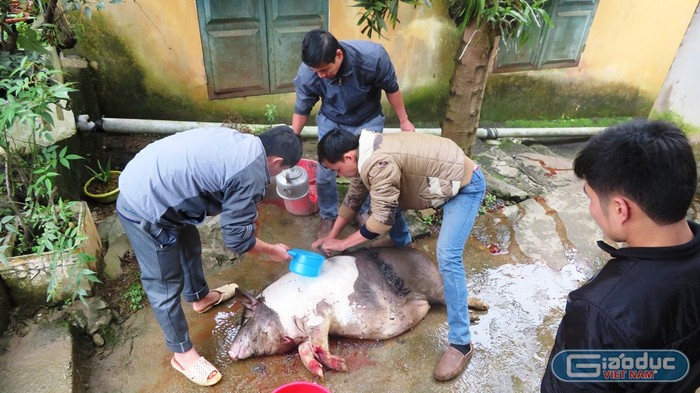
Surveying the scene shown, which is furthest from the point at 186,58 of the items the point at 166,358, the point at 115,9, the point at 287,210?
the point at 166,358

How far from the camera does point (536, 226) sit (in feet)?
15.2

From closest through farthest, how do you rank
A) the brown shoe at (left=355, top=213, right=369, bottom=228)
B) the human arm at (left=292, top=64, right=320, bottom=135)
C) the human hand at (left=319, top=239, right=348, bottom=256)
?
1. the human hand at (left=319, top=239, right=348, bottom=256)
2. the human arm at (left=292, top=64, right=320, bottom=135)
3. the brown shoe at (left=355, top=213, right=369, bottom=228)

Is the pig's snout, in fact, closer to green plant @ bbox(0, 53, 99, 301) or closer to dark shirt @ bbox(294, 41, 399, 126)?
green plant @ bbox(0, 53, 99, 301)

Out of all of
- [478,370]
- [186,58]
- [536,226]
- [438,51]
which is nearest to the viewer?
[478,370]

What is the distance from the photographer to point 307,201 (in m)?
4.53

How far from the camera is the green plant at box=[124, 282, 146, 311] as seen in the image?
358cm

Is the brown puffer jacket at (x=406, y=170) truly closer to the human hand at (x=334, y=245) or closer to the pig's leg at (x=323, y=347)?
the human hand at (x=334, y=245)

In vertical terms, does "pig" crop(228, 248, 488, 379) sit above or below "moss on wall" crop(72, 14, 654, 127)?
below

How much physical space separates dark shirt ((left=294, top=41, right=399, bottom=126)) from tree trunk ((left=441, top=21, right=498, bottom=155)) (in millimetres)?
818

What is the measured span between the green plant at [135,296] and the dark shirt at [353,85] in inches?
78.7

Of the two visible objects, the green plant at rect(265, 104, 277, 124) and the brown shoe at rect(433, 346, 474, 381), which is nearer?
the brown shoe at rect(433, 346, 474, 381)

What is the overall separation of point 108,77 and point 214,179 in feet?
12.0

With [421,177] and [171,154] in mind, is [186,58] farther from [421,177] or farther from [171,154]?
[421,177]

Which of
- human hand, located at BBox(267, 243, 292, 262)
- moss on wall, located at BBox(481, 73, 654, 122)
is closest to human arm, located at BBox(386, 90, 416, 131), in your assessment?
human hand, located at BBox(267, 243, 292, 262)
